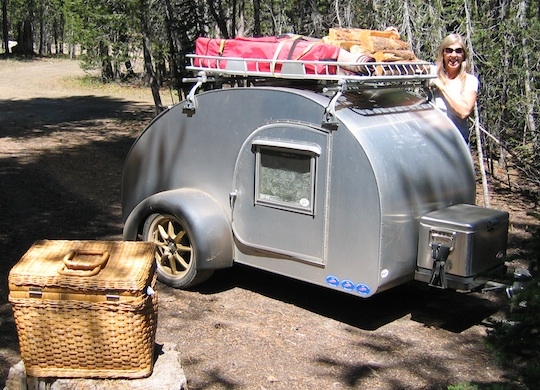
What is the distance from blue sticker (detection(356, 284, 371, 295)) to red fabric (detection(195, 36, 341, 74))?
5.46ft

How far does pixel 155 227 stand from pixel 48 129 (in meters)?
9.29

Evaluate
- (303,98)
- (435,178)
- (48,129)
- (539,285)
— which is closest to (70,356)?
(539,285)

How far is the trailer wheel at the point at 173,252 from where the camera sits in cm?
615

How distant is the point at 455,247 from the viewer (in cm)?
530

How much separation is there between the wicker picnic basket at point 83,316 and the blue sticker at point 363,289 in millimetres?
1953

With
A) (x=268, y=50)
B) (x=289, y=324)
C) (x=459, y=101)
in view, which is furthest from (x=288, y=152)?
(x=459, y=101)

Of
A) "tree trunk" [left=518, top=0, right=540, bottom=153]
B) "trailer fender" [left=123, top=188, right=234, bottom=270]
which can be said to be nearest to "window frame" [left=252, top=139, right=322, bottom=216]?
"trailer fender" [left=123, top=188, right=234, bottom=270]

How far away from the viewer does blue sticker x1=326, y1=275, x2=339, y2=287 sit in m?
5.47

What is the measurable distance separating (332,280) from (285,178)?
0.88 metres

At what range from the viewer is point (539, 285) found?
297cm

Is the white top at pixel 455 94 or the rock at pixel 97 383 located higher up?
the white top at pixel 455 94

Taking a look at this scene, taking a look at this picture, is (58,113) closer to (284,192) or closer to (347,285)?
(284,192)

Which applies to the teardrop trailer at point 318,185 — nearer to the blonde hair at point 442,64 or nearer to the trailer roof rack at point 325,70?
the trailer roof rack at point 325,70

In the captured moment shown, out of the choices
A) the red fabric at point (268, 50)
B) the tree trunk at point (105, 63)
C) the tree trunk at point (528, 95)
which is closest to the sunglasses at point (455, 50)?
the red fabric at point (268, 50)
